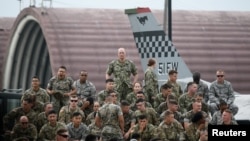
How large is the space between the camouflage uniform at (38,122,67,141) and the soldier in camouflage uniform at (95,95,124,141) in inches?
36.8

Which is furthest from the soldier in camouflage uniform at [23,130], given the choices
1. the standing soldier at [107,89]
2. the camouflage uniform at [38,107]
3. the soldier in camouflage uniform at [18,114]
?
the standing soldier at [107,89]

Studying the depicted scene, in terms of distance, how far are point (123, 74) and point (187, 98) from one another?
2.19m

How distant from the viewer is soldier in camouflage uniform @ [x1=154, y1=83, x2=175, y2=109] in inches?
820

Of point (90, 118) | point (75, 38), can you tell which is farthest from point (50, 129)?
point (75, 38)

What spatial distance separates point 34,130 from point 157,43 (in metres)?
7.88

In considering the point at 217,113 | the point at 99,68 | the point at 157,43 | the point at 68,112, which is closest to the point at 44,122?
the point at 68,112

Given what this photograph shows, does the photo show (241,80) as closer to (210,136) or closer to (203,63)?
(203,63)

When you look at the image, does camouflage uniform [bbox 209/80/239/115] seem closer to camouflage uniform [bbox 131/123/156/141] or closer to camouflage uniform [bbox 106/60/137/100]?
camouflage uniform [bbox 106/60/137/100]

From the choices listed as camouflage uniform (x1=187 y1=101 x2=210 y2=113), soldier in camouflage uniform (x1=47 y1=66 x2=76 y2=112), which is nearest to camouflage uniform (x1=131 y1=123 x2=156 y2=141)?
camouflage uniform (x1=187 y1=101 x2=210 y2=113)

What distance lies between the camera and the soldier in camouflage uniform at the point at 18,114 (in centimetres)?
1962

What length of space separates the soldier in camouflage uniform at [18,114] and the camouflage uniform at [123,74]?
3.01 m

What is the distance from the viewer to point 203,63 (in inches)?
1754

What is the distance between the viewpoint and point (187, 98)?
20500 millimetres

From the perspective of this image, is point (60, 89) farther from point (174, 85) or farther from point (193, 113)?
point (193, 113)
